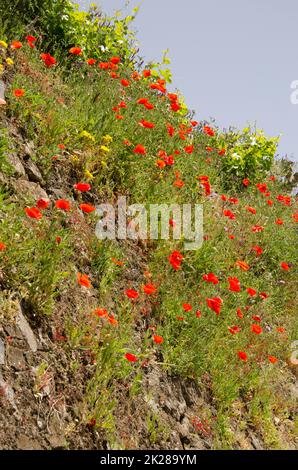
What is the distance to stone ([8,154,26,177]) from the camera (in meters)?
4.65

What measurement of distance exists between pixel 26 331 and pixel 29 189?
1495 mm

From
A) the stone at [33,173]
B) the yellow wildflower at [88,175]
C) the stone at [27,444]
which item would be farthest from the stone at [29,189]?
the stone at [27,444]

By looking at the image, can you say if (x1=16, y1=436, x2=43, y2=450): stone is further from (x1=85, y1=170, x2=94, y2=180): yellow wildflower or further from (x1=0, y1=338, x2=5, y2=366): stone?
(x1=85, y1=170, x2=94, y2=180): yellow wildflower

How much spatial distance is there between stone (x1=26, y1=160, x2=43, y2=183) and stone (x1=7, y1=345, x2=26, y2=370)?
6.18ft

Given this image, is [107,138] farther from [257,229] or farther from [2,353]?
[2,353]

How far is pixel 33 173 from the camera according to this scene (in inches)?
192

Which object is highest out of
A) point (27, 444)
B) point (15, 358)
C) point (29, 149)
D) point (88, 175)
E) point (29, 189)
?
point (29, 149)

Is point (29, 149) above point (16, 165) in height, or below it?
above

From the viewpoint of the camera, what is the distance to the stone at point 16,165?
4.65 m

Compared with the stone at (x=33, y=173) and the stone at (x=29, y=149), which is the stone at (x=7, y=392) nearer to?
the stone at (x=33, y=173)

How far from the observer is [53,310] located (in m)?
4.02

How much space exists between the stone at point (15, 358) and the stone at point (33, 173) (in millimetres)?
1884

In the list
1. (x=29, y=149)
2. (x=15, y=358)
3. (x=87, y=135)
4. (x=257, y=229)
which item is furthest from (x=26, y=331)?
(x=257, y=229)
